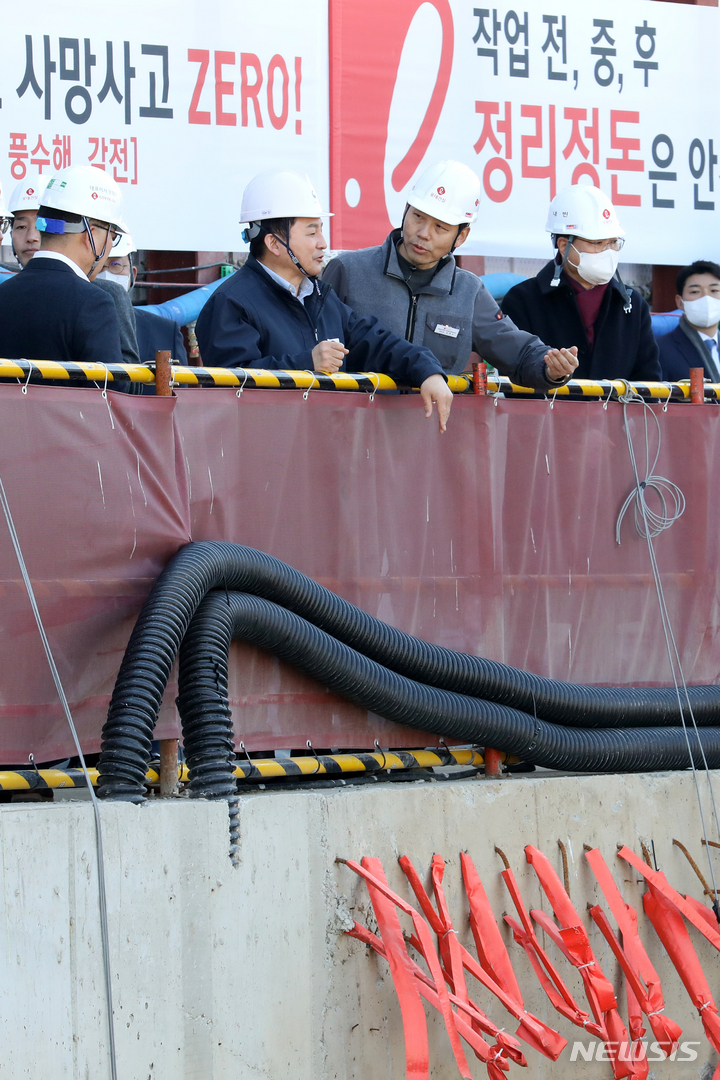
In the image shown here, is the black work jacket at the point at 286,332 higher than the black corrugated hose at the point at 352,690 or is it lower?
higher

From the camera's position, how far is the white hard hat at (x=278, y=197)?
16.7 ft

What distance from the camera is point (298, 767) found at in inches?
179

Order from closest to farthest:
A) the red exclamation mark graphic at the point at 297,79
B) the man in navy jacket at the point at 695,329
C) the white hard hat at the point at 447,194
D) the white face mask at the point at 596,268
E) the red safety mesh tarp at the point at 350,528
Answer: the red safety mesh tarp at the point at 350,528 → the white hard hat at the point at 447,194 → the white face mask at the point at 596,268 → the red exclamation mark graphic at the point at 297,79 → the man in navy jacket at the point at 695,329

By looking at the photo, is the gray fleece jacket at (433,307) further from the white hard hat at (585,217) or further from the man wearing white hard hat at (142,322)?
the man wearing white hard hat at (142,322)

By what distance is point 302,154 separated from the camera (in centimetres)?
714

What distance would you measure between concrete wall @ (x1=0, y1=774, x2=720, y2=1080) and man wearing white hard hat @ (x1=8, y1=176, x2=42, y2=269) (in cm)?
356

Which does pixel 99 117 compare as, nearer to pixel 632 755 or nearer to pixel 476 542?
pixel 476 542

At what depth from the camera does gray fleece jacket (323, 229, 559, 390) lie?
17.8 feet

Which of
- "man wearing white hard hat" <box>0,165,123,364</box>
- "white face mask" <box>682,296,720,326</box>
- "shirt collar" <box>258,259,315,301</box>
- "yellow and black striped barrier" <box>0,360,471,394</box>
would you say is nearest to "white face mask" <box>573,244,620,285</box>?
"yellow and black striped barrier" <box>0,360,471,394</box>

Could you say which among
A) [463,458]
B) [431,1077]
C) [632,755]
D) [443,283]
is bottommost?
[431,1077]

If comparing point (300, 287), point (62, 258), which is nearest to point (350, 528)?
point (300, 287)

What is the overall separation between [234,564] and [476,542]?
112 cm

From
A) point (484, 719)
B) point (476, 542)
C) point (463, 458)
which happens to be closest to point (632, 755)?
point (484, 719)

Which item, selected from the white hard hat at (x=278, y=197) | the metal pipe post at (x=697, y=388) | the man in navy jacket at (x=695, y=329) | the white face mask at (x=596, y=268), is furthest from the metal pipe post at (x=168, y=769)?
the man in navy jacket at (x=695, y=329)
